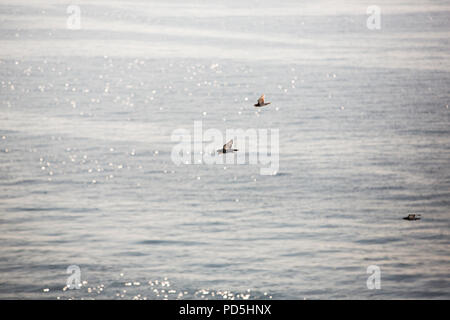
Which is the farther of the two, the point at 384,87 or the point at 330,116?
the point at 384,87

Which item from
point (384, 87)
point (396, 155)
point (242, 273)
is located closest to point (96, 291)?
point (242, 273)

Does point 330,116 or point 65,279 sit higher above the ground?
point 330,116

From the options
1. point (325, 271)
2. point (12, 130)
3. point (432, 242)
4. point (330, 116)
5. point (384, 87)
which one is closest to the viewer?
point (325, 271)

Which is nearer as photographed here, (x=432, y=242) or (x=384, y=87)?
(x=432, y=242)

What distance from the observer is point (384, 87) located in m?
171

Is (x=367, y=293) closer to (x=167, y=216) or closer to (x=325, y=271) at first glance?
(x=325, y=271)

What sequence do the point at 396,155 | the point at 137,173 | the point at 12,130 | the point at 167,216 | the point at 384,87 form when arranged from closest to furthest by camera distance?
the point at 167,216 → the point at 137,173 → the point at 396,155 → the point at 12,130 → the point at 384,87

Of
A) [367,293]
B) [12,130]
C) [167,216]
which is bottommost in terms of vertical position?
[367,293]

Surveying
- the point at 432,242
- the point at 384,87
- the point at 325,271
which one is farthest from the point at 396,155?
the point at 384,87

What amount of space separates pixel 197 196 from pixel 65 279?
27252mm

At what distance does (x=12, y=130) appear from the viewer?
132 m

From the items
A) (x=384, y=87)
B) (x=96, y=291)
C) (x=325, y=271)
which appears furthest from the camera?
(x=384, y=87)

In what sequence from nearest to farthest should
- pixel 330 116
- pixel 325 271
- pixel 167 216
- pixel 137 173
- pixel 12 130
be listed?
pixel 325 271
pixel 167 216
pixel 137 173
pixel 12 130
pixel 330 116

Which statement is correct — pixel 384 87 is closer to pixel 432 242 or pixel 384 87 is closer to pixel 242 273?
pixel 432 242
